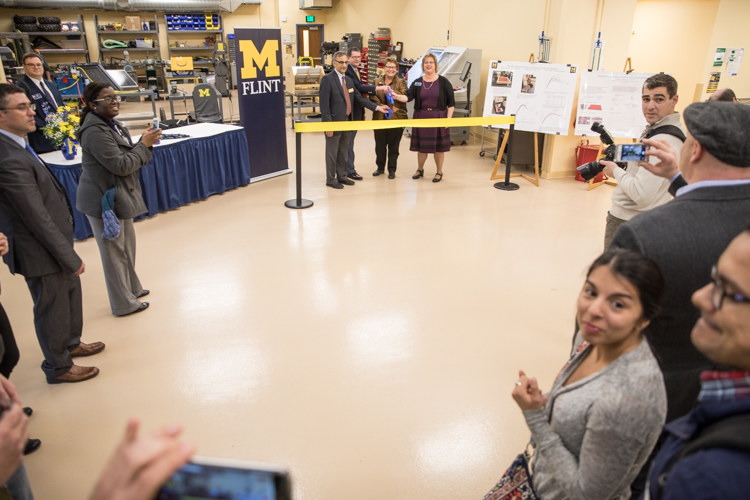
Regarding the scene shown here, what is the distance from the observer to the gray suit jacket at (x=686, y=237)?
1.34m

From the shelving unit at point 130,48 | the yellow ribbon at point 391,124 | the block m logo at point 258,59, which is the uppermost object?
the shelving unit at point 130,48

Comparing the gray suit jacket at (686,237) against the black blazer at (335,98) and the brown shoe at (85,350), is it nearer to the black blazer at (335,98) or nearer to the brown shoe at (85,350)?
the brown shoe at (85,350)

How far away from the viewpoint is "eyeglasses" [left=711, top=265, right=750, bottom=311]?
2.71 ft

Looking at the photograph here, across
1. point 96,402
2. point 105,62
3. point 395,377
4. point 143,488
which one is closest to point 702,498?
point 143,488

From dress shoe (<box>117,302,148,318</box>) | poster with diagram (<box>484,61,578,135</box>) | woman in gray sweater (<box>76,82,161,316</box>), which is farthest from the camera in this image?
poster with diagram (<box>484,61,578,135</box>)

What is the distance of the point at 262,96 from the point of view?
618 centimetres

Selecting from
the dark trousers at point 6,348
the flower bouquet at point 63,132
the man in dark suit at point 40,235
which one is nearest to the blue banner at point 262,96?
the flower bouquet at point 63,132

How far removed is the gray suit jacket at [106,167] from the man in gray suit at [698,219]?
8.95 feet

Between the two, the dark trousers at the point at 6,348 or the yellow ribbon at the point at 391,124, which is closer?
the dark trousers at the point at 6,348

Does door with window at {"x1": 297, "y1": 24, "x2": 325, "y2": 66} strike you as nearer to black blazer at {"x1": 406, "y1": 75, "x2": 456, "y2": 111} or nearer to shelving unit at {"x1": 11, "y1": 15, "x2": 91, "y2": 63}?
shelving unit at {"x1": 11, "y1": 15, "x2": 91, "y2": 63}

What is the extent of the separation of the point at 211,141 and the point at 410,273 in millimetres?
3054

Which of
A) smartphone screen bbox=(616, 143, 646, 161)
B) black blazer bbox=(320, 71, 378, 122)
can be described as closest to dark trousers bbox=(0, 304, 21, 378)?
smartphone screen bbox=(616, 143, 646, 161)

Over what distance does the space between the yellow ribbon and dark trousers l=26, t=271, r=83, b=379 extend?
304 cm

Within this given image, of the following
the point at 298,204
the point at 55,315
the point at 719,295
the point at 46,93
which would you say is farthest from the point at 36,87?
the point at 719,295
